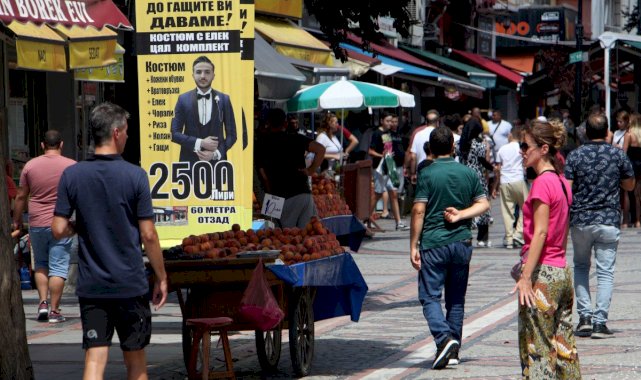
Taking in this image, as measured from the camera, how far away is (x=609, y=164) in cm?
1155

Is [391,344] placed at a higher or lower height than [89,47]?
lower

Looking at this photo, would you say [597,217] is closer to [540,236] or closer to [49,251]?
[540,236]

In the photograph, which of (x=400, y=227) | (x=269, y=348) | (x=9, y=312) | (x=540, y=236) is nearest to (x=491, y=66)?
(x=400, y=227)

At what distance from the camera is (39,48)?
13.9 meters

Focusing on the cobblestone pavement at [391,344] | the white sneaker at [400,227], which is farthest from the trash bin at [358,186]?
the cobblestone pavement at [391,344]

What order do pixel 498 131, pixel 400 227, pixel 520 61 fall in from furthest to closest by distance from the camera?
pixel 520 61
pixel 498 131
pixel 400 227

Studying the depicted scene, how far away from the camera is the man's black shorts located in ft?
24.2

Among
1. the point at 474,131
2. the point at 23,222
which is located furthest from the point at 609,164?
the point at 474,131

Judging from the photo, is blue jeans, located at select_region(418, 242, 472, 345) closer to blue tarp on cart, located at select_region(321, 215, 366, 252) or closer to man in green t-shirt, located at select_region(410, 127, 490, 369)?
man in green t-shirt, located at select_region(410, 127, 490, 369)

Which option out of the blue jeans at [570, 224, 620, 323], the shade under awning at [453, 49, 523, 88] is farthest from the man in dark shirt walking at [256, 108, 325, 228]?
the shade under awning at [453, 49, 523, 88]

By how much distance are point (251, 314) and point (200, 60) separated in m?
4.17

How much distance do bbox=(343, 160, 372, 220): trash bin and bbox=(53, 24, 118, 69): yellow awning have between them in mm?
6871

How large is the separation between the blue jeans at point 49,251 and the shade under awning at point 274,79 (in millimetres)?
2665

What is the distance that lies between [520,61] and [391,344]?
42930mm
